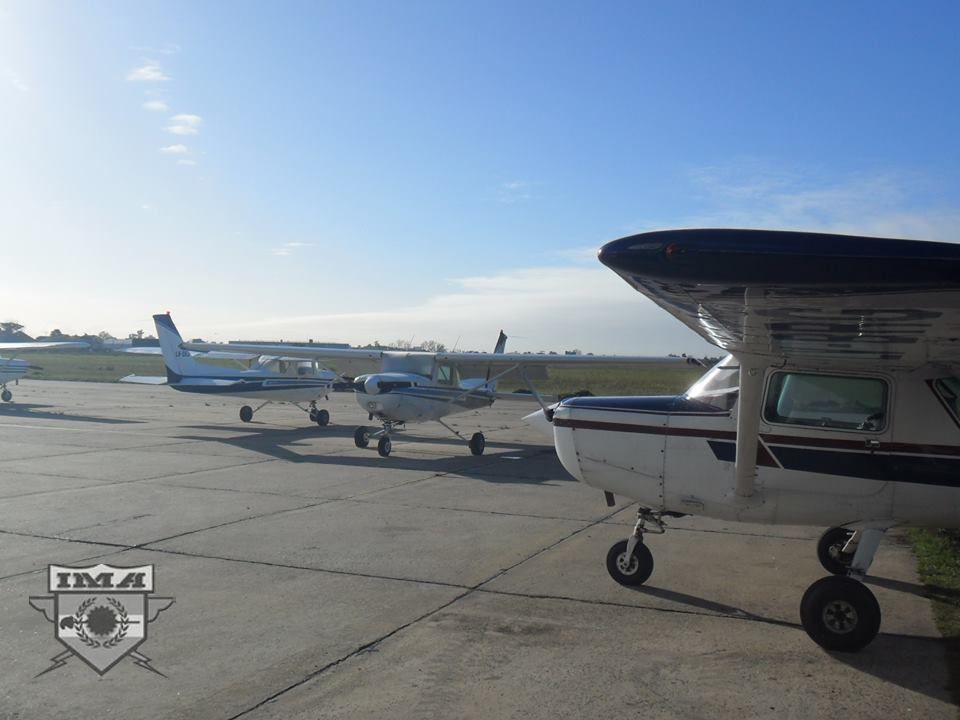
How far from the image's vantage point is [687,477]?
640 centimetres

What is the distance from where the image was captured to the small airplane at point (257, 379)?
76.2 ft

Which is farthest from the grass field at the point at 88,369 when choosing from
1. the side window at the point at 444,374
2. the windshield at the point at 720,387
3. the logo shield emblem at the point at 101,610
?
the windshield at the point at 720,387

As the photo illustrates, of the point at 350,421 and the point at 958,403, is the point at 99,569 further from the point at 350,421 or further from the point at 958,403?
the point at 350,421

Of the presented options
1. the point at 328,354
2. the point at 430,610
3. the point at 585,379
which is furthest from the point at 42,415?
the point at 585,379

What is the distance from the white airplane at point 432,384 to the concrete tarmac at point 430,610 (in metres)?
4.09

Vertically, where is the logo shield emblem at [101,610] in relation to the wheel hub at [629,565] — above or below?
below

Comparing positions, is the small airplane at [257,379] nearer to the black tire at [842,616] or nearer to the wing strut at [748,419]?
the wing strut at [748,419]

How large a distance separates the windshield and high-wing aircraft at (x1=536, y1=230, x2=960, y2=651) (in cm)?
1

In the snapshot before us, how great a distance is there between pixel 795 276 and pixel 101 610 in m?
5.09

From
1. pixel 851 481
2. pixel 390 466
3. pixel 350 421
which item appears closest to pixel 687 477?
pixel 851 481

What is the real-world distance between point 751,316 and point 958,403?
8.07 ft

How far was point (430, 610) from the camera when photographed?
6098 mm

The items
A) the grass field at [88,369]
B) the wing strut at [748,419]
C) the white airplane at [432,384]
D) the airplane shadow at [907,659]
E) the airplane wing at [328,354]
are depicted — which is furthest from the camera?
the grass field at [88,369]

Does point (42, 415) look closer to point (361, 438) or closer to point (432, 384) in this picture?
point (361, 438)
